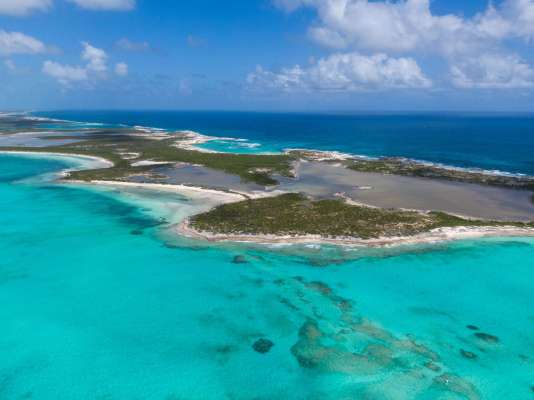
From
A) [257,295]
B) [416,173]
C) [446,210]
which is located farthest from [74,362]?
[416,173]

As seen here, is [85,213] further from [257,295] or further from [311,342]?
[311,342]

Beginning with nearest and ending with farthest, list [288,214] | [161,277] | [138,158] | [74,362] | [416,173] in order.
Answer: [74,362] → [161,277] → [288,214] → [416,173] → [138,158]

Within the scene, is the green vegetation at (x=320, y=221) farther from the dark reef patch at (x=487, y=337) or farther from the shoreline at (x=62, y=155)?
the shoreline at (x=62, y=155)

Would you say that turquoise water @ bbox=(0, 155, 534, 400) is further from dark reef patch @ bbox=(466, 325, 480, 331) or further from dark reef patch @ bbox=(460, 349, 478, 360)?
dark reef patch @ bbox=(466, 325, 480, 331)

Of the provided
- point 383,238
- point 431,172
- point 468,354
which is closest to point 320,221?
point 383,238

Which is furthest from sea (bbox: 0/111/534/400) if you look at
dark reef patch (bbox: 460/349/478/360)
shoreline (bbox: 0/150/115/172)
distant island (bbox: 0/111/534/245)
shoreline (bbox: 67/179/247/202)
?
shoreline (bbox: 0/150/115/172)

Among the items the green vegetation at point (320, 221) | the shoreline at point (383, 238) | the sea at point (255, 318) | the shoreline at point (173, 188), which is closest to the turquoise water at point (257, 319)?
the sea at point (255, 318)
